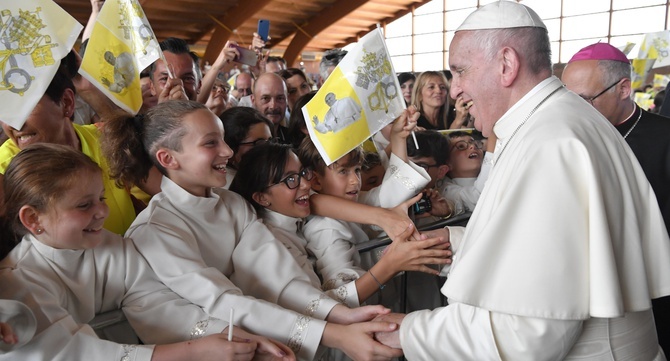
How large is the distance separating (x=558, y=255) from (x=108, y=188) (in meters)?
1.64

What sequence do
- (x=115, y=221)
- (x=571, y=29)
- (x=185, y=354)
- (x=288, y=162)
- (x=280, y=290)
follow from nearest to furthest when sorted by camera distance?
(x=185, y=354) → (x=280, y=290) → (x=115, y=221) → (x=288, y=162) → (x=571, y=29)

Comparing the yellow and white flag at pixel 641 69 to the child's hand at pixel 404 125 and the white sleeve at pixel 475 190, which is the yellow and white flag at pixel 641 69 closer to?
the white sleeve at pixel 475 190

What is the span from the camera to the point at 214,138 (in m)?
2.00

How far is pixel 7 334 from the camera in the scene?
3.92 ft

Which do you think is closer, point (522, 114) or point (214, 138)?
point (522, 114)

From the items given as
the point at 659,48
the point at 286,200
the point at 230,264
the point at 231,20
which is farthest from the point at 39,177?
the point at 231,20

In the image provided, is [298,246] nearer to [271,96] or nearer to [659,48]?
[271,96]

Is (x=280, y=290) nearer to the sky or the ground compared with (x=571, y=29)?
nearer to the sky

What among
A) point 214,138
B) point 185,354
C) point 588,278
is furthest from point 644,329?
point 214,138

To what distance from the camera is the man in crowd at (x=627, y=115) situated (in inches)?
103

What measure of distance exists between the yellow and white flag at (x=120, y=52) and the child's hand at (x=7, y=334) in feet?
4.19

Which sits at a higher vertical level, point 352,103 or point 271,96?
point 352,103

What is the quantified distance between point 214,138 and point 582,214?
1.28 meters

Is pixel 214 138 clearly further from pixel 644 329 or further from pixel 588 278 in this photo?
pixel 644 329
